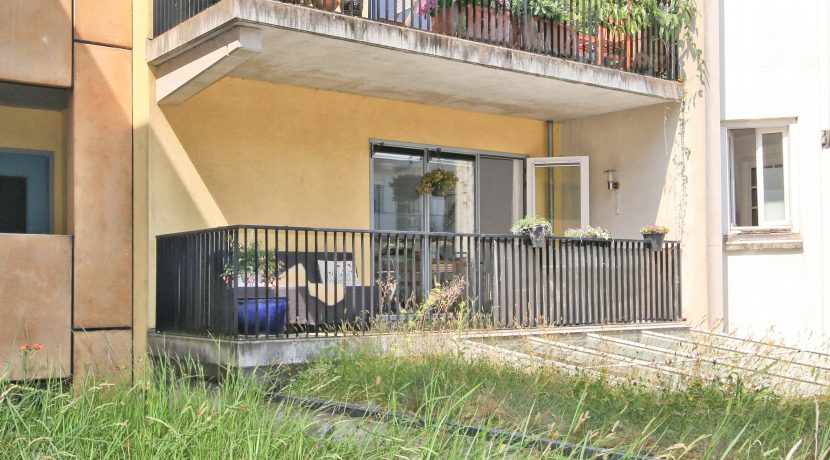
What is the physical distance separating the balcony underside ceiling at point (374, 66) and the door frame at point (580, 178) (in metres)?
0.77

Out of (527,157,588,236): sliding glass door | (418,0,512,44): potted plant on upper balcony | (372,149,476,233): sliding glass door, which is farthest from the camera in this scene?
(527,157,588,236): sliding glass door

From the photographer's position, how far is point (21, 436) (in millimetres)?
4688

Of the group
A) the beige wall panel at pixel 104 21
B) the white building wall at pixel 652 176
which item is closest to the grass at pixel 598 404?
the beige wall panel at pixel 104 21

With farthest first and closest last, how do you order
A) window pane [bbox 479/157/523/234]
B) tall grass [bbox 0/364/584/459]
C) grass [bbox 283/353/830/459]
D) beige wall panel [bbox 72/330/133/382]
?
1. window pane [bbox 479/157/523/234]
2. beige wall panel [bbox 72/330/133/382]
3. grass [bbox 283/353/830/459]
4. tall grass [bbox 0/364/584/459]

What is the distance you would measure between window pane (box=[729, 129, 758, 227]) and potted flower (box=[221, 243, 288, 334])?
7227mm

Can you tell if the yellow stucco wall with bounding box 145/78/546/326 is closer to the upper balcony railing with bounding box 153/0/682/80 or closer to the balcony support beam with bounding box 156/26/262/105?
the balcony support beam with bounding box 156/26/262/105

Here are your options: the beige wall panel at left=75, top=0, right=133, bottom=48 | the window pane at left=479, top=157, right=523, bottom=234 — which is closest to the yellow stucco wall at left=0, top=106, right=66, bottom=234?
the beige wall panel at left=75, top=0, right=133, bottom=48

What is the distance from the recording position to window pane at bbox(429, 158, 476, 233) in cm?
1334

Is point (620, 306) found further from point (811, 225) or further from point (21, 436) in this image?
point (21, 436)

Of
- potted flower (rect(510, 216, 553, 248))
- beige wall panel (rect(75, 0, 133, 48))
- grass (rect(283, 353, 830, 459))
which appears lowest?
grass (rect(283, 353, 830, 459))

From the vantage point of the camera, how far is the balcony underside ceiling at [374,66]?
9.16 meters

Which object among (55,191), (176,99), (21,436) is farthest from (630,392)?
(55,191)

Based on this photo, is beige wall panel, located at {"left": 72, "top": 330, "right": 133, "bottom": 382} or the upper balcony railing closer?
beige wall panel, located at {"left": 72, "top": 330, "right": 133, "bottom": 382}

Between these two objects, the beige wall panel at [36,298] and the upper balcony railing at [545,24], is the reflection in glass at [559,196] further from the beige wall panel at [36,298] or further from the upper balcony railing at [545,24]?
the beige wall panel at [36,298]
